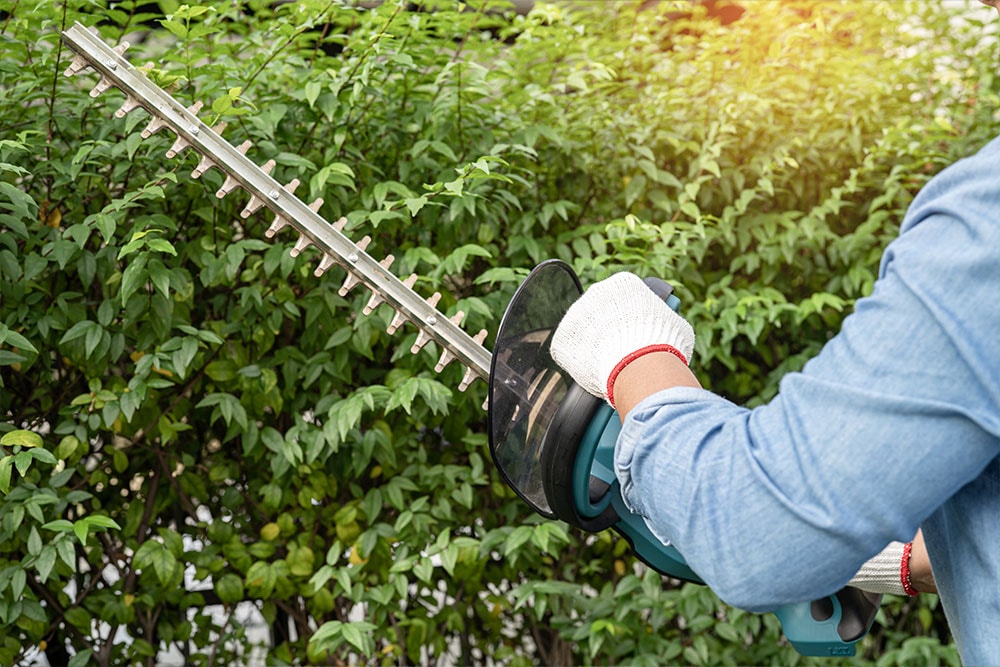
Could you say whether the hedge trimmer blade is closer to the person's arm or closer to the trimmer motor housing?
the trimmer motor housing

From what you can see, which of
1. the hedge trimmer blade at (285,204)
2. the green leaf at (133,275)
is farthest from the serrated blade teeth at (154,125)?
the green leaf at (133,275)

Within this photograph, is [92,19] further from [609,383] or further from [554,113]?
[609,383]

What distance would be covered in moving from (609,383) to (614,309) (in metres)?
0.11

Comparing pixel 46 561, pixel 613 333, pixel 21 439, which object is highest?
pixel 613 333

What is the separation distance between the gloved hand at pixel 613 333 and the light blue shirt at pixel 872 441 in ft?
0.49

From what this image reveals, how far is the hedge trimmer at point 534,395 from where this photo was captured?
1.16m

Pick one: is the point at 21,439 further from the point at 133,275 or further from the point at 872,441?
the point at 872,441

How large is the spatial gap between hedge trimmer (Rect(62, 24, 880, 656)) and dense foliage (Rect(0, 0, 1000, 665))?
15.5 inches

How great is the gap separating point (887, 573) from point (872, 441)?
0.64 meters

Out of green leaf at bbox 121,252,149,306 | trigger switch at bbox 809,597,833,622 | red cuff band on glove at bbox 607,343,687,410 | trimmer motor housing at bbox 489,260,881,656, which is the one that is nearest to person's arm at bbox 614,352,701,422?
red cuff band on glove at bbox 607,343,687,410

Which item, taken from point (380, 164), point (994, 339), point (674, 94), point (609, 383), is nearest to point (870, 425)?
point (994, 339)

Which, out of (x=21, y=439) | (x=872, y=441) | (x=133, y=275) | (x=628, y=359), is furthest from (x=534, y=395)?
(x=21, y=439)

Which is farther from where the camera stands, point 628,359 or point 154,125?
point 154,125

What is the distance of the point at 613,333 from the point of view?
1.07 m
